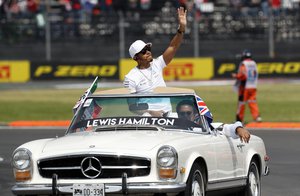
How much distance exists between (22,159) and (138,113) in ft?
5.28

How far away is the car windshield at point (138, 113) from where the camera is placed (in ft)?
34.2

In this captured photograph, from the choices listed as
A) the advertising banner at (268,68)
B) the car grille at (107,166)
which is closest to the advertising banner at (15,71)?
the advertising banner at (268,68)

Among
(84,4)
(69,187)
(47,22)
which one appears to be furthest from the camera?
(84,4)

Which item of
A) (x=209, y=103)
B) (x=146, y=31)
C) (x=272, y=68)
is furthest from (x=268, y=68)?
(x=209, y=103)

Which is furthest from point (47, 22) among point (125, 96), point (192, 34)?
point (125, 96)

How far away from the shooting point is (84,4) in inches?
1767

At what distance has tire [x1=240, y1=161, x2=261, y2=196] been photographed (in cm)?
1112

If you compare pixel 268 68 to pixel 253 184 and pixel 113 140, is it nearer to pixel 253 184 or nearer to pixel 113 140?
pixel 253 184

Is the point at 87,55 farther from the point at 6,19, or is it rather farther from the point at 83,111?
the point at 83,111

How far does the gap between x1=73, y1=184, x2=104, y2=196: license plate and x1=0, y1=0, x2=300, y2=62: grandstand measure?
106 feet

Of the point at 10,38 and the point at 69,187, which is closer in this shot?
the point at 69,187

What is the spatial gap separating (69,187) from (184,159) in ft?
3.60

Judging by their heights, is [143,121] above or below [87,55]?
above

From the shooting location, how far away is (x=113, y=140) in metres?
9.55
